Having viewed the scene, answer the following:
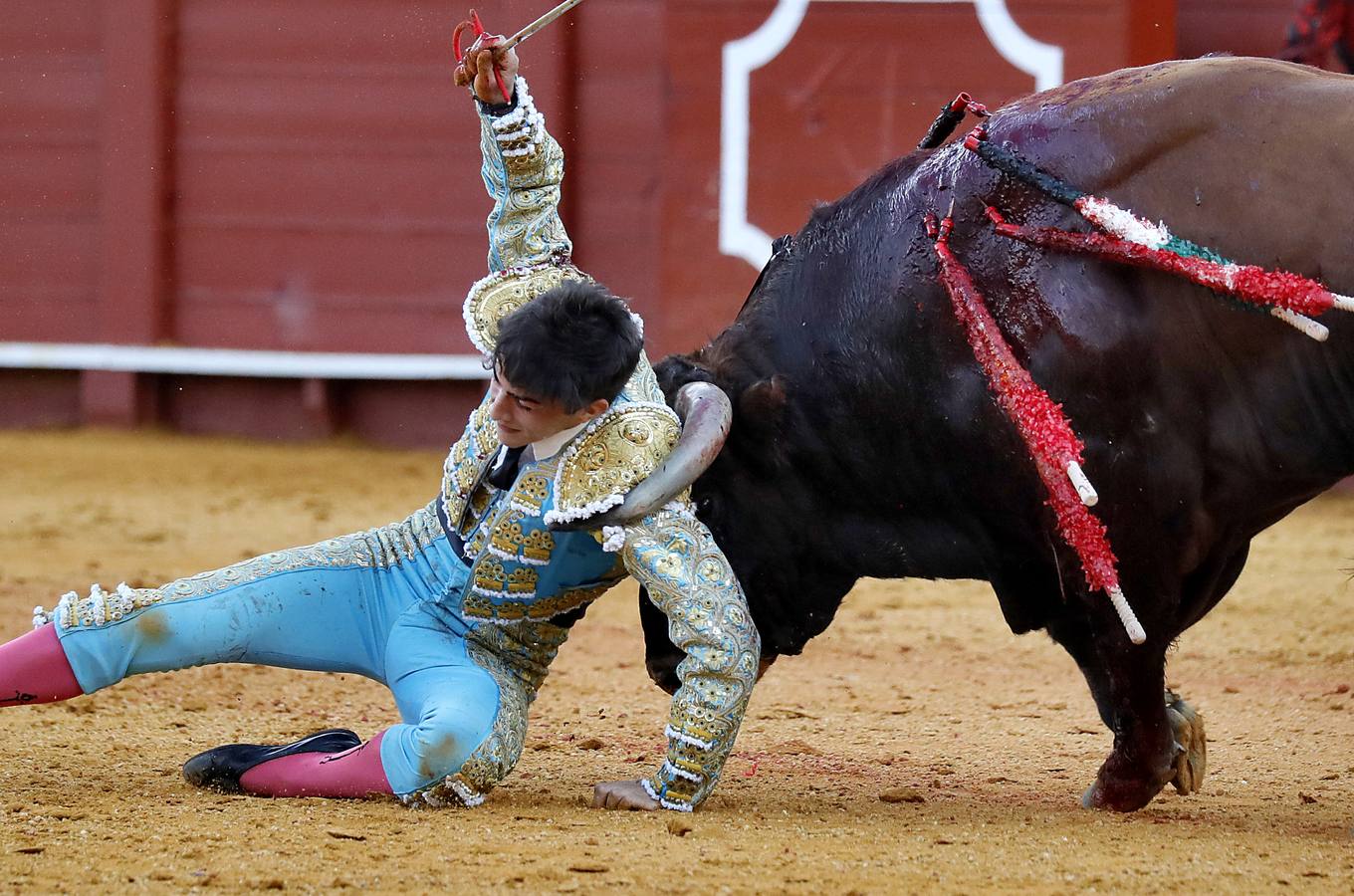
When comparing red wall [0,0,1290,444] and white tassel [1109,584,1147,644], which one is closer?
white tassel [1109,584,1147,644]

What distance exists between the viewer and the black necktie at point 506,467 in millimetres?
2672

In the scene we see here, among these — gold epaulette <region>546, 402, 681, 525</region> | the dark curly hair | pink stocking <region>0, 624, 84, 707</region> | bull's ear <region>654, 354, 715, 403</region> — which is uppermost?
the dark curly hair

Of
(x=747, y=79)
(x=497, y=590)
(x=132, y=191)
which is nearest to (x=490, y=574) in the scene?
(x=497, y=590)

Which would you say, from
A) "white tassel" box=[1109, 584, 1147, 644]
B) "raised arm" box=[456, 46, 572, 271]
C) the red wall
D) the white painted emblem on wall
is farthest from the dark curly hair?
the red wall

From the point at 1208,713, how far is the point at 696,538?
158 centimetres

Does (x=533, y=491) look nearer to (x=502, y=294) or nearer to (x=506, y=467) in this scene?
(x=506, y=467)

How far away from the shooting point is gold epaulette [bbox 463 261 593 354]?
2689 millimetres

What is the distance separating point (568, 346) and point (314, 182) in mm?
5036

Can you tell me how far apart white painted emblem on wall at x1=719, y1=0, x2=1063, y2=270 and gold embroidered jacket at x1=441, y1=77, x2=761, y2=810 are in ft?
13.2

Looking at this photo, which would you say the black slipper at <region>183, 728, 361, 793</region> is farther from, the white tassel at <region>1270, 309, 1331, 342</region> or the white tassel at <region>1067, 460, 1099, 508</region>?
the white tassel at <region>1270, 309, 1331, 342</region>

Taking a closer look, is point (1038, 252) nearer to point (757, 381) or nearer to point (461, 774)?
point (757, 381)

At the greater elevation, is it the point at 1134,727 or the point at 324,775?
the point at 1134,727

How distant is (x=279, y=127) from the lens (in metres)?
7.20

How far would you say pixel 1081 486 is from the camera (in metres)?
2.50
